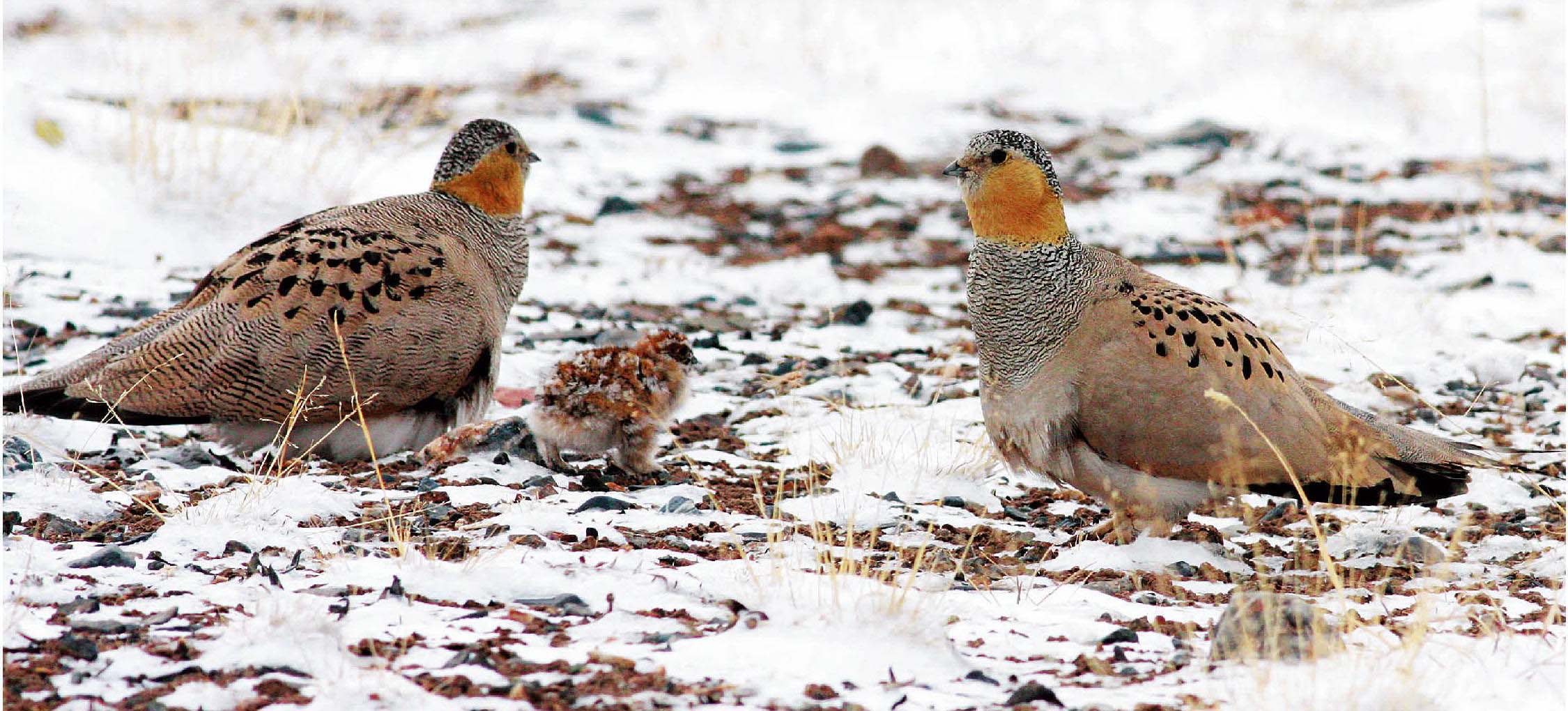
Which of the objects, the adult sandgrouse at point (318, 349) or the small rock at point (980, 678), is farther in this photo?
the adult sandgrouse at point (318, 349)

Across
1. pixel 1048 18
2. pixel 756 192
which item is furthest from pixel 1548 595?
pixel 1048 18

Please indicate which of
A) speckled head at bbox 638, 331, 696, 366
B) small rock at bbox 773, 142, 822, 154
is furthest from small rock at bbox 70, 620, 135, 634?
small rock at bbox 773, 142, 822, 154

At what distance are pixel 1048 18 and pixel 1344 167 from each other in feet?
18.0

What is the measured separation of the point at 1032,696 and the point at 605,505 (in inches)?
87.2

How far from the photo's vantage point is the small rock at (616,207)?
35.7 ft

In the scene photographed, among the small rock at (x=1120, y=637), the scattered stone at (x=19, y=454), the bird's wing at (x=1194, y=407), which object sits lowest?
the small rock at (x=1120, y=637)

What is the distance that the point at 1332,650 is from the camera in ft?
12.3

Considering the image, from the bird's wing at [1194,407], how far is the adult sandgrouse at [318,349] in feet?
8.17

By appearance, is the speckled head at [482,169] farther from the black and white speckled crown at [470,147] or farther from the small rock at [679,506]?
the small rock at [679,506]

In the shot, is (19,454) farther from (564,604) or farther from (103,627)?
(564,604)

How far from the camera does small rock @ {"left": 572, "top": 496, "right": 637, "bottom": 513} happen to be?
545 centimetres

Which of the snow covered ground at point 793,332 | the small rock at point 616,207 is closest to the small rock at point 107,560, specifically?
the snow covered ground at point 793,332

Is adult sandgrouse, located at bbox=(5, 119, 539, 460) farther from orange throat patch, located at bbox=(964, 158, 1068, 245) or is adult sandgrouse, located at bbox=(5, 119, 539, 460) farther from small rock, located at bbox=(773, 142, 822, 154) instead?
small rock, located at bbox=(773, 142, 822, 154)

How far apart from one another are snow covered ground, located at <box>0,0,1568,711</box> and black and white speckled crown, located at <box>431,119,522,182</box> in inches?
44.8
